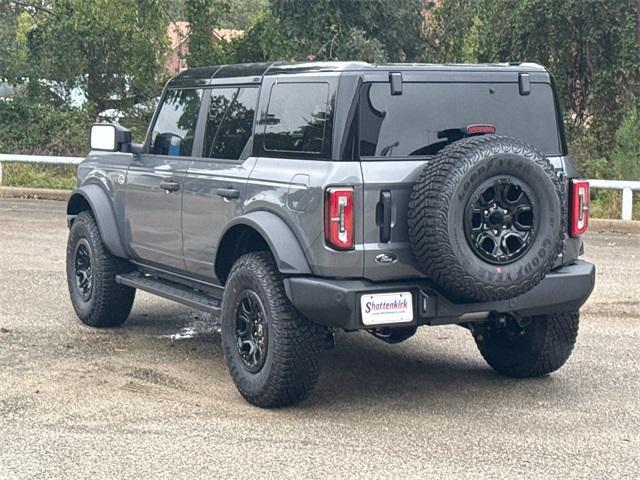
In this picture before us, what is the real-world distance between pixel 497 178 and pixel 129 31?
68.4 ft

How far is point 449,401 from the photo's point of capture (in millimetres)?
6820

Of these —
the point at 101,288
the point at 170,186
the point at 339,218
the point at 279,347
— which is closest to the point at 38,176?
the point at 101,288

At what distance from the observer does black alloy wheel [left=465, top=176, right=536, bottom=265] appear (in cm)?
610

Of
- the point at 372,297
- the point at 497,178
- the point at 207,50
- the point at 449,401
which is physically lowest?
the point at 449,401

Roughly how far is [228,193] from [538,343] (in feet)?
7.03

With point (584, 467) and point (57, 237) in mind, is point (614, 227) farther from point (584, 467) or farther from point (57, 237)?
point (584, 467)

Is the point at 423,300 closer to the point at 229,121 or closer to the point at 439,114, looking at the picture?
→ the point at 439,114

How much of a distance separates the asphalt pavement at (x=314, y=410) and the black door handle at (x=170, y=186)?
118cm

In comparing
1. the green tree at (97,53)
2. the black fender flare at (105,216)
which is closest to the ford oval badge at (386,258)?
the black fender flare at (105,216)

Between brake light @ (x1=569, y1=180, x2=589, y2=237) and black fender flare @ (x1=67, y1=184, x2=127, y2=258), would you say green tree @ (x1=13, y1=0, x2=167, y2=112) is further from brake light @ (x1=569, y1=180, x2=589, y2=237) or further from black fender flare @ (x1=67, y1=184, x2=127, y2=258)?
brake light @ (x1=569, y1=180, x2=589, y2=237)

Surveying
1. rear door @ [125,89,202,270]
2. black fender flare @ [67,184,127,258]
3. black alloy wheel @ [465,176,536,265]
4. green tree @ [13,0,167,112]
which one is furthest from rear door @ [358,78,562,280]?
green tree @ [13,0,167,112]

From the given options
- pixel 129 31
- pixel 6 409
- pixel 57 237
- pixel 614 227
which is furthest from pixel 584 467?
pixel 129 31

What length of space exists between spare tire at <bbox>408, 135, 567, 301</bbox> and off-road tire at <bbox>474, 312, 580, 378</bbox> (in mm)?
952

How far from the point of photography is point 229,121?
24.4 feet
